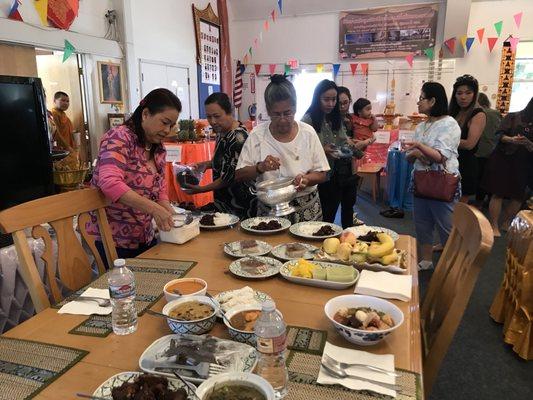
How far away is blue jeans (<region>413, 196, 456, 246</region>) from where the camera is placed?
255cm

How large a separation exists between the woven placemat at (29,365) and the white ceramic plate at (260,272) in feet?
1.74

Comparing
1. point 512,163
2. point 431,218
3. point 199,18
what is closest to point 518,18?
point 512,163

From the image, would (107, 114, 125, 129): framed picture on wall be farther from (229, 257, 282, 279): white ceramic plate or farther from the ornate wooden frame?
(229, 257, 282, 279): white ceramic plate

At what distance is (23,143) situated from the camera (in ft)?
6.68

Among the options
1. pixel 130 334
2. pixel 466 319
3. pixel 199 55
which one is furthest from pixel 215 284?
pixel 199 55

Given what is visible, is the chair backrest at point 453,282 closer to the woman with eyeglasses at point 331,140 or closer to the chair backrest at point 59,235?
the chair backrest at point 59,235

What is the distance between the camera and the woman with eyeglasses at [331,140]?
104 inches

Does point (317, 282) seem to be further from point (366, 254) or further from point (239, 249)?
point (239, 249)

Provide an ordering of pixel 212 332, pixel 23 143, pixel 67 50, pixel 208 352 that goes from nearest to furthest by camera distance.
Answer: pixel 208 352
pixel 212 332
pixel 23 143
pixel 67 50

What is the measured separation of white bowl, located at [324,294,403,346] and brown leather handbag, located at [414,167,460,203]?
5.50 feet

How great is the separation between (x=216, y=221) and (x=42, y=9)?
340 centimetres

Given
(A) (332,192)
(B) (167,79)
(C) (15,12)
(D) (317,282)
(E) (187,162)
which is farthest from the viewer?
(B) (167,79)

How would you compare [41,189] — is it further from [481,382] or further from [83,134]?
[83,134]

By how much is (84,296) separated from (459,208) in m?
1.27
